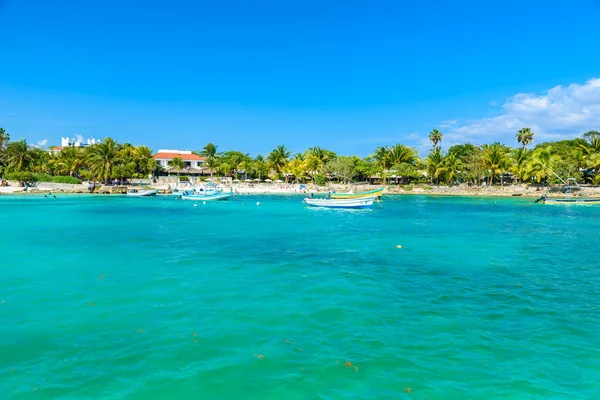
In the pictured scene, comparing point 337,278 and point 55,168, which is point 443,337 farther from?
point 55,168

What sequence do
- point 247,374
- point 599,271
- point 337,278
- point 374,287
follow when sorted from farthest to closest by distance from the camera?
point 599,271, point 337,278, point 374,287, point 247,374

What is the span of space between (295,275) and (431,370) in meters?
8.42

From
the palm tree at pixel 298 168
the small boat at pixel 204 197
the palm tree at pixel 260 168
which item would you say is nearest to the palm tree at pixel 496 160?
the palm tree at pixel 298 168

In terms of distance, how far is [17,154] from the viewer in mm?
79875

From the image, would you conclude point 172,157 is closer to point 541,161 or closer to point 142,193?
point 142,193

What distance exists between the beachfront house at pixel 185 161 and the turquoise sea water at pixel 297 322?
86.8m

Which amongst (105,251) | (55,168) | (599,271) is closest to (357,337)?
(599,271)

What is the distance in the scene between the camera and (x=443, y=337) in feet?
31.3

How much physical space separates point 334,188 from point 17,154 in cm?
6838

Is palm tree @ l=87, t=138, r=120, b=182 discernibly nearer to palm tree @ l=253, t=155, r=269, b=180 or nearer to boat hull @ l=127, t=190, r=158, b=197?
Answer: boat hull @ l=127, t=190, r=158, b=197

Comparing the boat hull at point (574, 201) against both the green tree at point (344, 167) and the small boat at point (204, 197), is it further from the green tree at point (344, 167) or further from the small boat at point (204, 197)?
the small boat at point (204, 197)

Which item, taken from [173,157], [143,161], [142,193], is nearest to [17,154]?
[143,161]

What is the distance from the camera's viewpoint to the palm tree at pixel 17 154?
79.5 m

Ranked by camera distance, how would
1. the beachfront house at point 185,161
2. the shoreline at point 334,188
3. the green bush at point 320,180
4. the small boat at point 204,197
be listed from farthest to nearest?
1. the beachfront house at point 185,161
2. the green bush at point 320,180
3. the shoreline at point 334,188
4. the small boat at point 204,197
